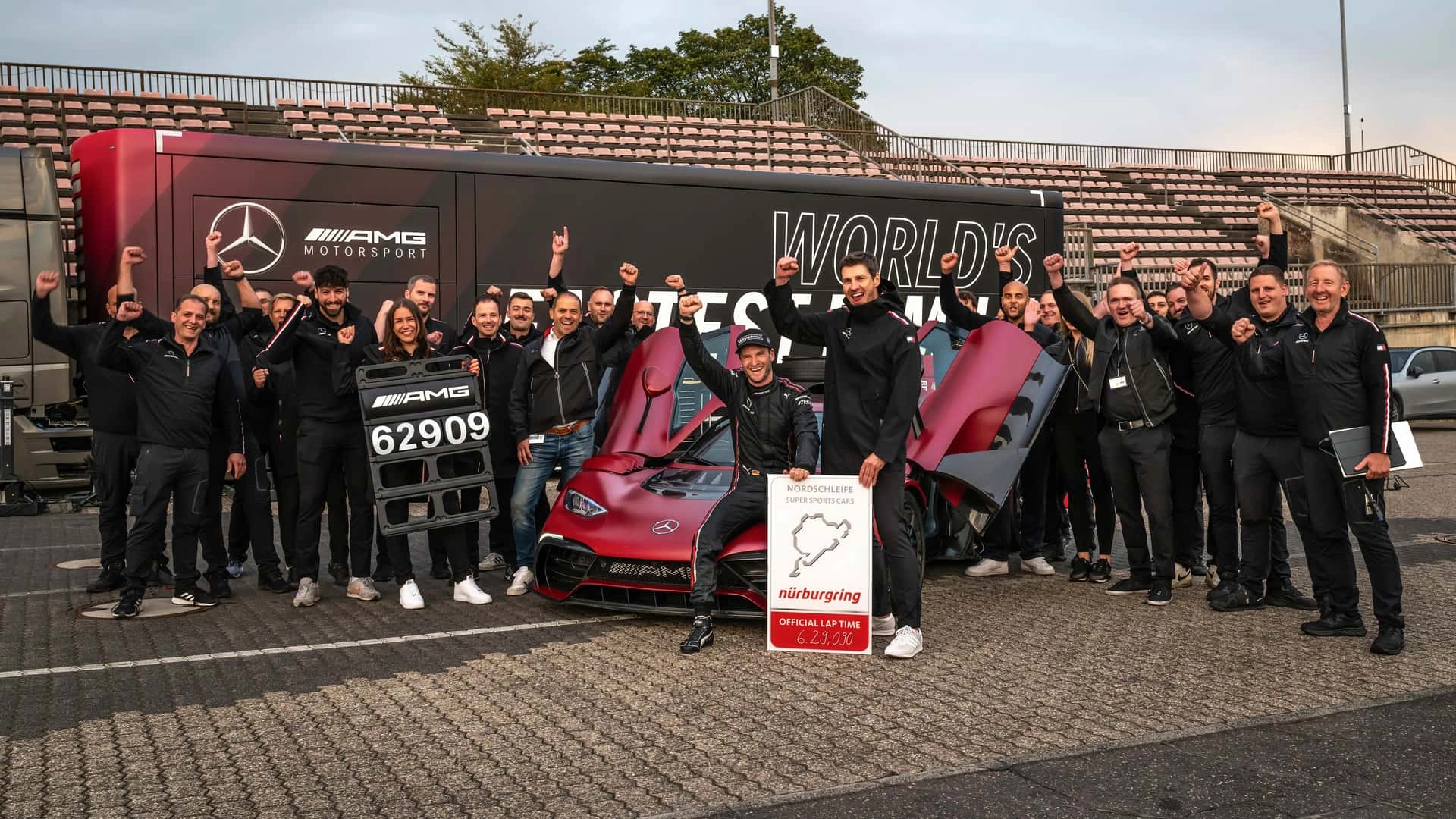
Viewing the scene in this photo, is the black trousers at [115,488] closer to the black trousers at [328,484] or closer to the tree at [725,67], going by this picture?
the black trousers at [328,484]

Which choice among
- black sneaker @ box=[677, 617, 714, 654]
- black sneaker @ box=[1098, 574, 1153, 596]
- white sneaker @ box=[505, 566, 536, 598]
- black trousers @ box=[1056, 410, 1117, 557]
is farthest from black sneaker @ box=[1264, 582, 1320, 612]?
white sneaker @ box=[505, 566, 536, 598]

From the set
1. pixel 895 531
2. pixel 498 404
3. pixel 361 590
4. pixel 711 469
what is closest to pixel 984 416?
pixel 895 531

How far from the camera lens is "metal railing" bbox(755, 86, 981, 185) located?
2630 cm

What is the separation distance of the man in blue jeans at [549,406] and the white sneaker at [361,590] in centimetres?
86

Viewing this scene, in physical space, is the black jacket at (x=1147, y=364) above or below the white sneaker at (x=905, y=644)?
above

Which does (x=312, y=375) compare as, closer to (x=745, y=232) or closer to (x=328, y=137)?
(x=745, y=232)

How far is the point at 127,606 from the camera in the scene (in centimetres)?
695

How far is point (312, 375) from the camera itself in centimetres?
733

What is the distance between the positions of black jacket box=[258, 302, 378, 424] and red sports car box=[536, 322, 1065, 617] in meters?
1.39

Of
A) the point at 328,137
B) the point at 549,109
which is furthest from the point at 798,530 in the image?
the point at 549,109

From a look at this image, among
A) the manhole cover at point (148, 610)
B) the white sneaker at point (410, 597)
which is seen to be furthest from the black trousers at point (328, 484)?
the manhole cover at point (148, 610)

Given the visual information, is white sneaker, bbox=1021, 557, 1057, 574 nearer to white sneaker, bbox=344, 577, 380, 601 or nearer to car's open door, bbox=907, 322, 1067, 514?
car's open door, bbox=907, 322, 1067, 514

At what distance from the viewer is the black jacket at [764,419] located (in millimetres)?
6211

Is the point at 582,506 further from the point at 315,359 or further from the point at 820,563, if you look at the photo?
the point at 315,359
